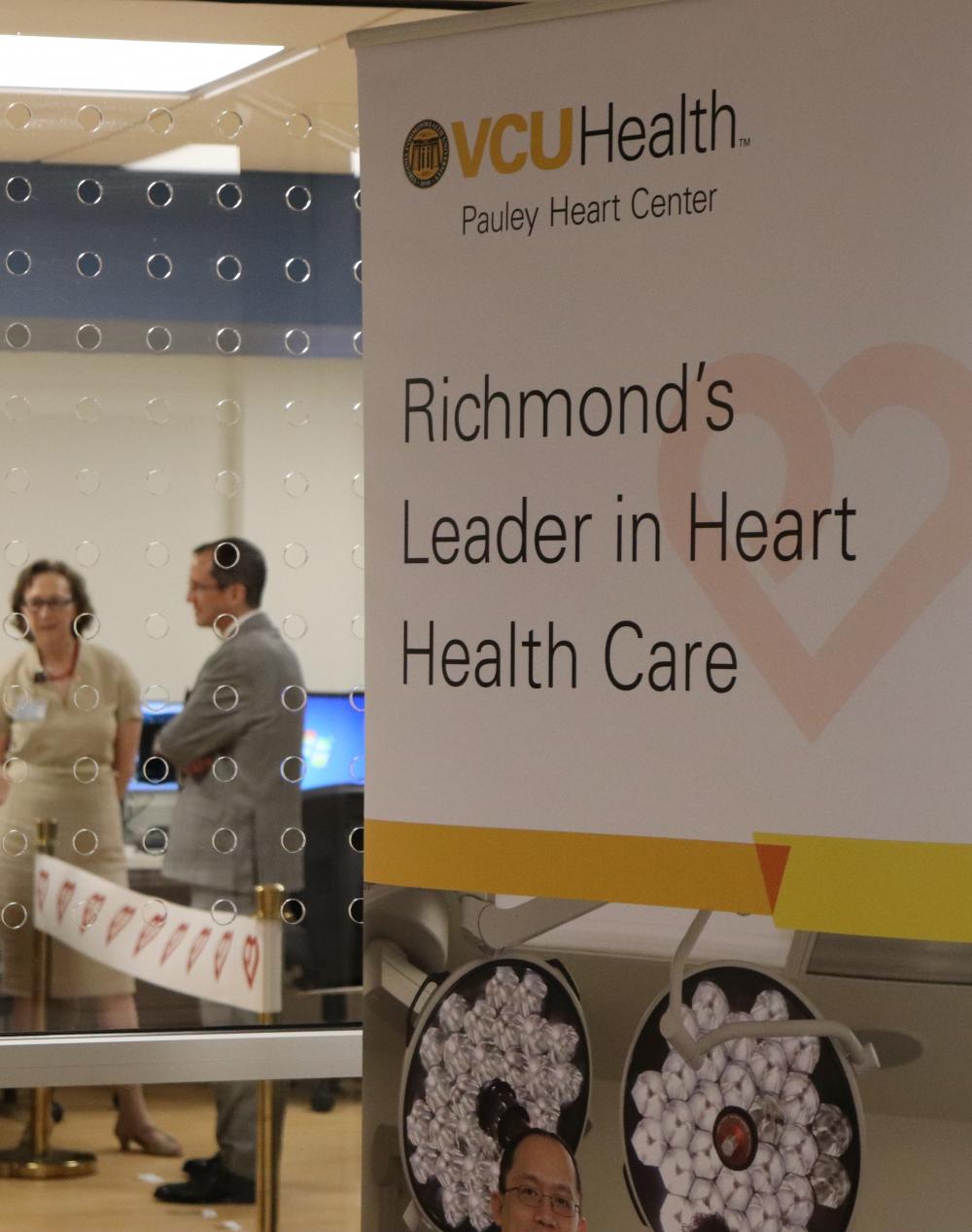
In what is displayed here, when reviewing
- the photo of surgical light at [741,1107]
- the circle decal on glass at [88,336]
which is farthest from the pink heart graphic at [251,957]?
the circle decal on glass at [88,336]

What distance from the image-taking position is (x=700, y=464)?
1.87 metres

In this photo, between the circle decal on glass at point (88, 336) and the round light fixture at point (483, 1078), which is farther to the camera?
the circle decal on glass at point (88, 336)

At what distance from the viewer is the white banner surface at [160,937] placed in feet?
8.65

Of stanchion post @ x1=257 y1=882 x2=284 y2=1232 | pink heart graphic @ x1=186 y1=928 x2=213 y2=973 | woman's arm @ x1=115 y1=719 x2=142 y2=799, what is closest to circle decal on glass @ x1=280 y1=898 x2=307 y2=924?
stanchion post @ x1=257 y1=882 x2=284 y2=1232

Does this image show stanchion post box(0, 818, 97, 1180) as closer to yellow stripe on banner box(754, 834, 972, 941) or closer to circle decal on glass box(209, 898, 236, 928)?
circle decal on glass box(209, 898, 236, 928)

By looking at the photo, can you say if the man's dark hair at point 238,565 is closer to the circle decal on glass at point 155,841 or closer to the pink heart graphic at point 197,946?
the circle decal on glass at point 155,841

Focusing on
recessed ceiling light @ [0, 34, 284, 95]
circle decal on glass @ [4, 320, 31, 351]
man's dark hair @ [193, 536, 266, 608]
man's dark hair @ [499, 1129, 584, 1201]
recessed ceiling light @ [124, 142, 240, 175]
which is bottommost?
man's dark hair @ [499, 1129, 584, 1201]

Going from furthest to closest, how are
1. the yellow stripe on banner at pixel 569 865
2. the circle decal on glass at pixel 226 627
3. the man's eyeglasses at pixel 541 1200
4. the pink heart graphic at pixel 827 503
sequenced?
the circle decal on glass at pixel 226 627 → the man's eyeglasses at pixel 541 1200 → the yellow stripe on banner at pixel 569 865 → the pink heart graphic at pixel 827 503

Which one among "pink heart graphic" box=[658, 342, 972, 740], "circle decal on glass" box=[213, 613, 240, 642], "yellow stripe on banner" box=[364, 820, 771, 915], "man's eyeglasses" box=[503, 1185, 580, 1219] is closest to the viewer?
Answer: "pink heart graphic" box=[658, 342, 972, 740]

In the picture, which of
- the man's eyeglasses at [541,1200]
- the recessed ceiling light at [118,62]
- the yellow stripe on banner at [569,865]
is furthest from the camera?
the recessed ceiling light at [118,62]

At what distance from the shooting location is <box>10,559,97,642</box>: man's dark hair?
8.63 feet

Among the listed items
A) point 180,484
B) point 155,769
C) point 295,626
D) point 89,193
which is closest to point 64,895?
point 155,769

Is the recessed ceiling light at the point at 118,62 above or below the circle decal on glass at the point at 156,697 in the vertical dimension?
above

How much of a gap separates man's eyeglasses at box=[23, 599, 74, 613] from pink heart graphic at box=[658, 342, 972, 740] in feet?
3.90
